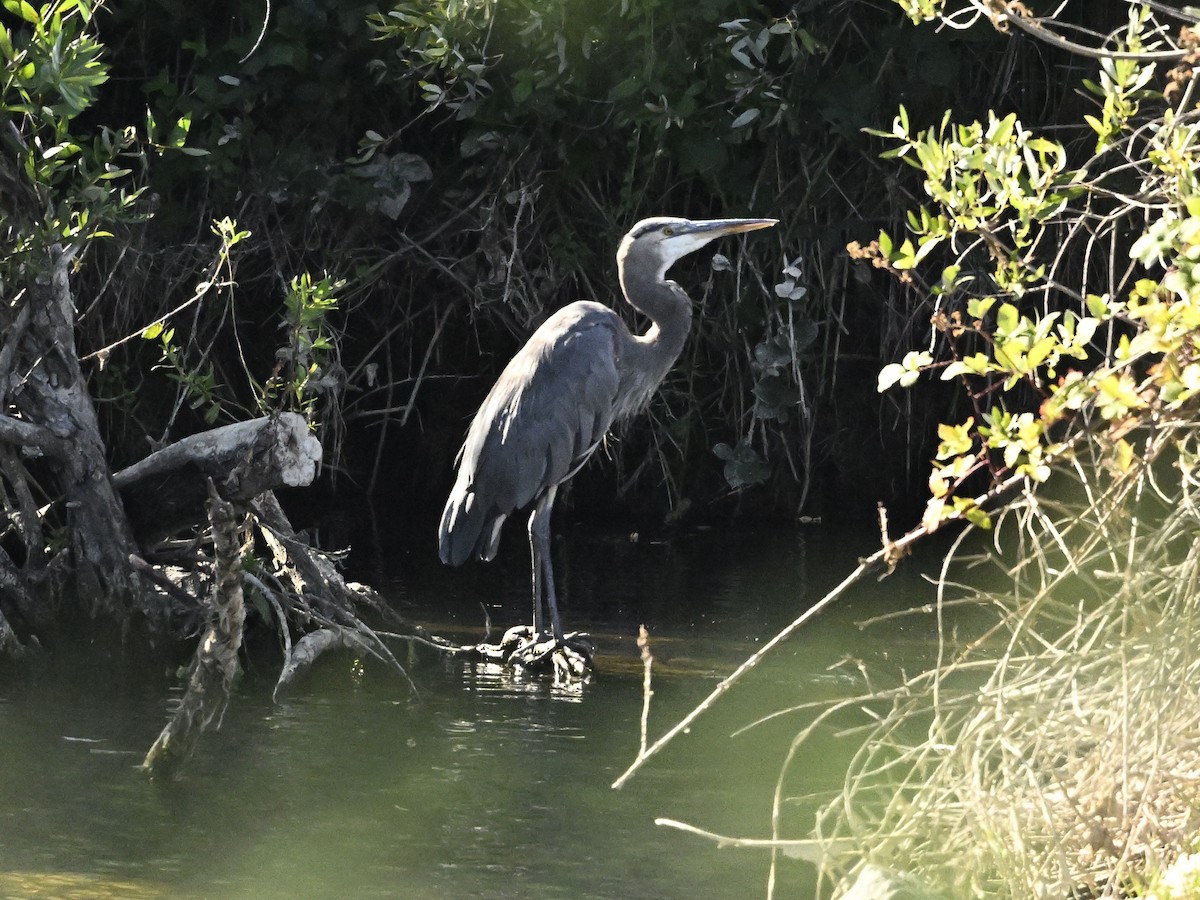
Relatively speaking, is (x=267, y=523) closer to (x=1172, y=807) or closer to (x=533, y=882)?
(x=533, y=882)

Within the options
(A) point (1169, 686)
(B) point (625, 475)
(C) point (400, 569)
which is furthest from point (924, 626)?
(A) point (1169, 686)

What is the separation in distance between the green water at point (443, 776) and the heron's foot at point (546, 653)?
10cm

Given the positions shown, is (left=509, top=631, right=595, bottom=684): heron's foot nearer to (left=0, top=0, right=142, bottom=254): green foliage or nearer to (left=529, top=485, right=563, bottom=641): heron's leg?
(left=529, top=485, right=563, bottom=641): heron's leg

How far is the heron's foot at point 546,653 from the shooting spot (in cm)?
559

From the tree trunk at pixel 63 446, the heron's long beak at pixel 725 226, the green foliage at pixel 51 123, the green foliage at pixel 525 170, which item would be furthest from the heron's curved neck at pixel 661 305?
the tree trunk at pixel 63 446

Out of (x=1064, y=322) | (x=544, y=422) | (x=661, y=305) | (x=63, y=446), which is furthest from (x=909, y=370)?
(x=661, y=305)

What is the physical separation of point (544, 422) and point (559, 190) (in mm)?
2369

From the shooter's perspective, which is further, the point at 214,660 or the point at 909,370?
the point at 214,660

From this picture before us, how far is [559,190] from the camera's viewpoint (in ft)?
27.0

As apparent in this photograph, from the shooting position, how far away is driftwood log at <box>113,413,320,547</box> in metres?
4.88

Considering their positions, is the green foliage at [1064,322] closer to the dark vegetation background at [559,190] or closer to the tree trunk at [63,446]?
the tree trunk at [63,446]

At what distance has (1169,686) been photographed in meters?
2.95

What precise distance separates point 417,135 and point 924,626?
12.0ft

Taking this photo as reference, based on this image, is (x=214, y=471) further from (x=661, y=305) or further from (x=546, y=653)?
(x=661, y=305)
